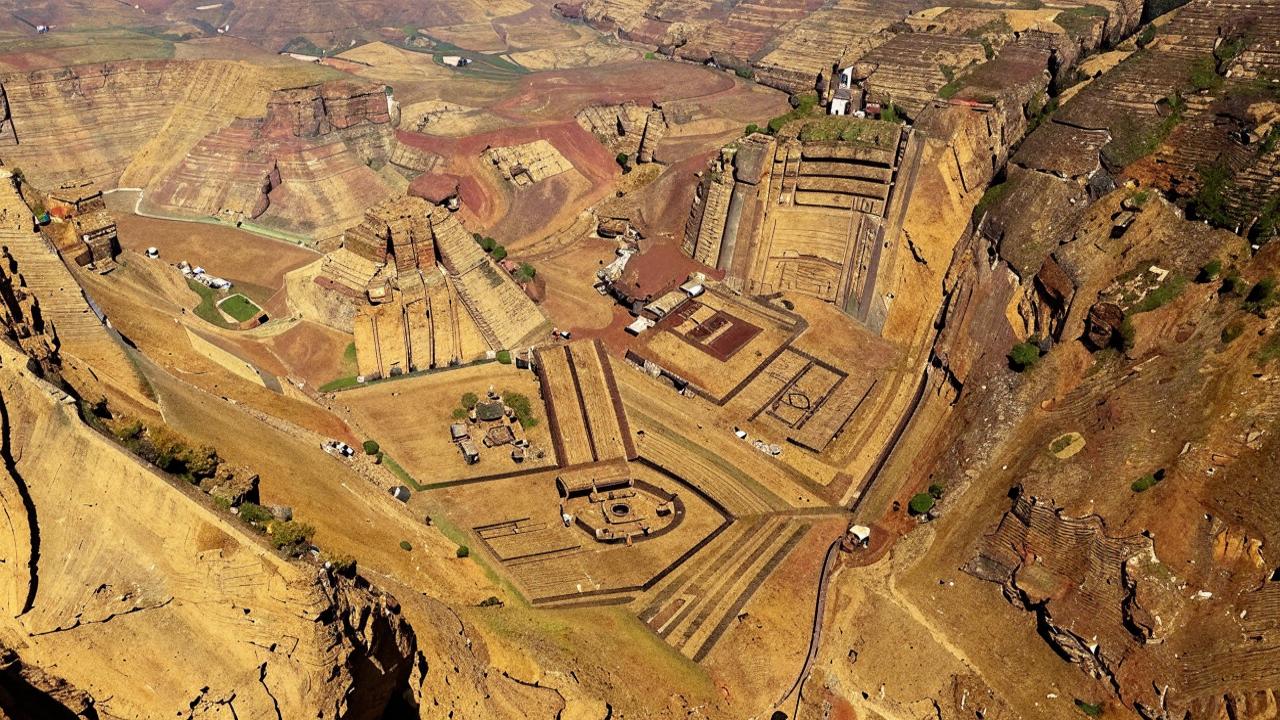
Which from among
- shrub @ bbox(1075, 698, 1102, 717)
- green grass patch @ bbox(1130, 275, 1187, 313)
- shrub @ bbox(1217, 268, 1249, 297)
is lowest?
shrub @ bbox(1075, 698, 1102, 717)

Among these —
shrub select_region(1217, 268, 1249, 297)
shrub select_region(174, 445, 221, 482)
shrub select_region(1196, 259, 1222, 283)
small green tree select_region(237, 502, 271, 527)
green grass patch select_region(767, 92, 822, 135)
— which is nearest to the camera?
small green tree select_region(237, 502, 271, 527)

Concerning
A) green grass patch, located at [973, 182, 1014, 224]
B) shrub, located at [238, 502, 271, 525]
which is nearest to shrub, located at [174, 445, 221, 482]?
shrub, located at [238, 502, 271, 525]

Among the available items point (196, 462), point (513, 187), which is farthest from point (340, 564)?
point (513, 187)

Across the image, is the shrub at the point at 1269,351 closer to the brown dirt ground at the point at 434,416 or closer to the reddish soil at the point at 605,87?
the brown dirt ground at the point at 434,416

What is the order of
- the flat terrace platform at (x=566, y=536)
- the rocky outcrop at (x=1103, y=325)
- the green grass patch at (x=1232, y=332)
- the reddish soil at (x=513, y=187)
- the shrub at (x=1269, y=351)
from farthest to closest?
the reddish soil at (x=513, y=187)
the rocky outcrop at (x=1103, y=325)
the flat terrace platform at (x=566, y=536)
the green grass patch at (x=1232, y=332)
the shrub at (x=1269, y=351)

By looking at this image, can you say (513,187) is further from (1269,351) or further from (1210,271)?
(1269,351)

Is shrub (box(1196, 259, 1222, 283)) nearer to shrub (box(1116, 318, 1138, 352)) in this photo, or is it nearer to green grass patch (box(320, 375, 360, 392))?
shrub (box(1116, 318, 1138, 352))

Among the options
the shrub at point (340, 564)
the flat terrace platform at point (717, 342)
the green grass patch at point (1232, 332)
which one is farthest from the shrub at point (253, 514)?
the green grass patch at point (1232, 332)
